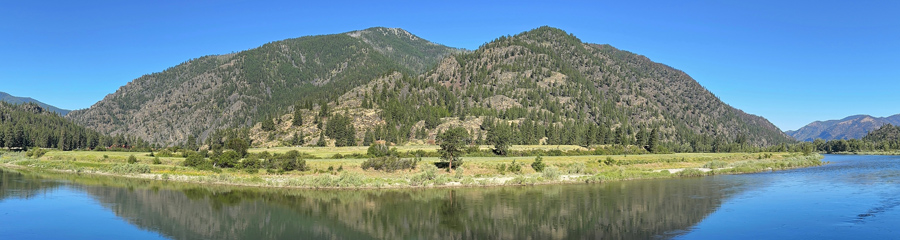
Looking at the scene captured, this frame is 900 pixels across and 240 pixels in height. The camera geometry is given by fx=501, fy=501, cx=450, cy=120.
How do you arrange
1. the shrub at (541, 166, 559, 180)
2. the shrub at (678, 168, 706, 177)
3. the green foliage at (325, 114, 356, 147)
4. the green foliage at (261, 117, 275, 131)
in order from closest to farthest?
the shrub at (541, 166, 559, 180) < the shrub at (678, 168, 706, 177) < the green foliage at (325, 114, 356, 147) < the green foliage at (261, 117, 275, 131)

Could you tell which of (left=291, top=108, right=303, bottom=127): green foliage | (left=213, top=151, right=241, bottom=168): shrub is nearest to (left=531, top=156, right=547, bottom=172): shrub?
(left=213, top=151, right=241, bottom=168): shrub

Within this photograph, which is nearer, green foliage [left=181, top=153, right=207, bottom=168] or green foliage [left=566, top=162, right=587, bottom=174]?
green foliage [left=566, top=162, right=587, bottom=174]

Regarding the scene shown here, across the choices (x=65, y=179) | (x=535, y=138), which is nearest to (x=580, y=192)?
(x=65, y=179)

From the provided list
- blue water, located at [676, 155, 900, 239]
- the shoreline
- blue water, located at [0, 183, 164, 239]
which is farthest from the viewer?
the shoreline

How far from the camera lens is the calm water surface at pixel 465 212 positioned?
46.5 meters

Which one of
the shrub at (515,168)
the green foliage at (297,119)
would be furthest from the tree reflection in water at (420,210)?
the green foliage at (297,119)

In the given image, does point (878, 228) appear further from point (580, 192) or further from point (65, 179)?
point (65, 179)

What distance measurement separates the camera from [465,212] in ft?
186

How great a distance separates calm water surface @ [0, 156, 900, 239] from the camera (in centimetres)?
4653

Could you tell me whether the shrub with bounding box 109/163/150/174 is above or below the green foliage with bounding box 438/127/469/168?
below

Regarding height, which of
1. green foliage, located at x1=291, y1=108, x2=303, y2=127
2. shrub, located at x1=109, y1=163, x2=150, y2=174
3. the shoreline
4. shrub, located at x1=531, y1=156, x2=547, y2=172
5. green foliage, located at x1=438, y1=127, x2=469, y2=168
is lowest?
the shoreline

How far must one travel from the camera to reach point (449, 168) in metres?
88.8

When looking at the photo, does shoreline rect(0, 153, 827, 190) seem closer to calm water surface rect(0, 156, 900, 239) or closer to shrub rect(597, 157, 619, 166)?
shrub rect(597, 157, 619, 166)

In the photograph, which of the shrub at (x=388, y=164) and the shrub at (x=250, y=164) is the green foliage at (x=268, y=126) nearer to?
the shrub at (x=250, y=164)
